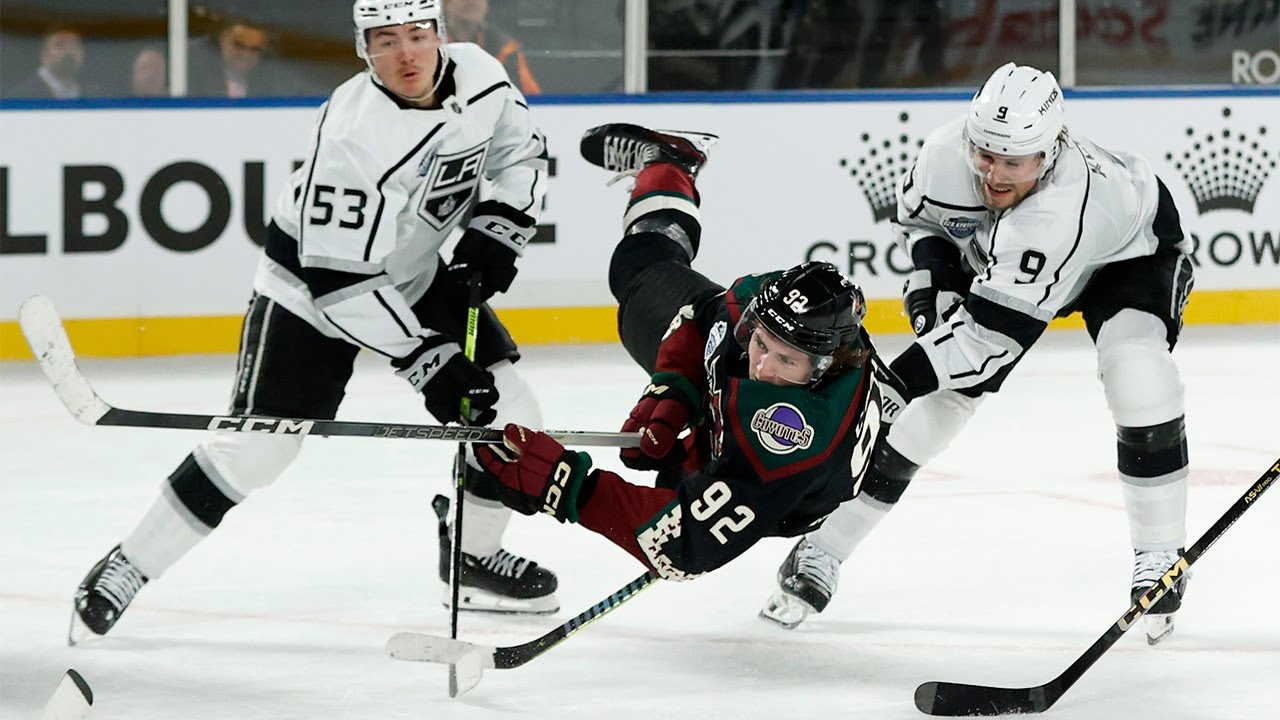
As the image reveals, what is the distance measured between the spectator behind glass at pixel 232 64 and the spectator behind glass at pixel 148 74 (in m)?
0.09

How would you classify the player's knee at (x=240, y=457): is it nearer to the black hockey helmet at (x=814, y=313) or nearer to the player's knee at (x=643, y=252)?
the player's knee at (x=643, y=252)

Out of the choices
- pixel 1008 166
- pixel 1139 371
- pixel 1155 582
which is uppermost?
pixel 1008 166

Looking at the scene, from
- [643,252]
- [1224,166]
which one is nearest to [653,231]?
[643,252]

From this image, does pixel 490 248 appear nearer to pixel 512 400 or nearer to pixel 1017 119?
pixel 512 400

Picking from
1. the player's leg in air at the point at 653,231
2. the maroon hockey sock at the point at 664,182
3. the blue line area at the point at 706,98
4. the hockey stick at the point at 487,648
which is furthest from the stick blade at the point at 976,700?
the blue line area at the point at 706,98

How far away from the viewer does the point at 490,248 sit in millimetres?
3160

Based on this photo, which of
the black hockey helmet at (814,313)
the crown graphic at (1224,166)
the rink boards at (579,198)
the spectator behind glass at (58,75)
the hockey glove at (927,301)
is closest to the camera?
the black hockey helmet at (814,313)

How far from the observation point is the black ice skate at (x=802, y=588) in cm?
321

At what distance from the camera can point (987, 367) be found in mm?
2992

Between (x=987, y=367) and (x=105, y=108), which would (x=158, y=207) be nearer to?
(x=105, y=108)

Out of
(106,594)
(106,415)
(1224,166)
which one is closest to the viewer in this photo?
(106,415)

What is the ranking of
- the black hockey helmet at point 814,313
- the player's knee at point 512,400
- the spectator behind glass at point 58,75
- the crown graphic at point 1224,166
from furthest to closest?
the crown graphic at point 1224,166 < the spectator behind glass at point 58,75 < the player's knee at point 512,400 < the black hockey helmet at point 814,313

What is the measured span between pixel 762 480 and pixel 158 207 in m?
3.95

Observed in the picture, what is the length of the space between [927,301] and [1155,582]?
1.92 ft
